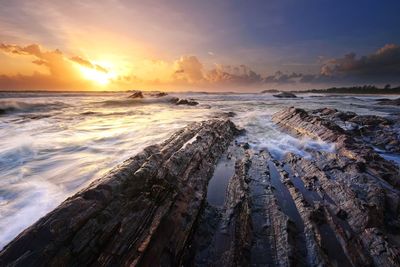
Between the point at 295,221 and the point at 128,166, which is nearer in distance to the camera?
the point at 295,221

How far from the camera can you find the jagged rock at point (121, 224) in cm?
259

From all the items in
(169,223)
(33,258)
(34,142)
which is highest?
(33,258)

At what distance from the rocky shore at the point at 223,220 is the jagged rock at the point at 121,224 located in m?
0.01

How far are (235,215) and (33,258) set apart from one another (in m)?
2.77

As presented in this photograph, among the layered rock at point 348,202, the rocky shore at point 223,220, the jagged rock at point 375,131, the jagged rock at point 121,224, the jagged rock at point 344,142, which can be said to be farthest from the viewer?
the jagged rock at point 375,131

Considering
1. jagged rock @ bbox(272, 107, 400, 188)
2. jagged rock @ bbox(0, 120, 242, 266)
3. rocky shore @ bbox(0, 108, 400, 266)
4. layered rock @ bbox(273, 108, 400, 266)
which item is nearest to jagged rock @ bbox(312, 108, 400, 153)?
jagged rock @ bbox(272, 107, 400, 188)

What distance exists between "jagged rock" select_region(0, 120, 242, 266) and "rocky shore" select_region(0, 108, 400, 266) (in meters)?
0.01

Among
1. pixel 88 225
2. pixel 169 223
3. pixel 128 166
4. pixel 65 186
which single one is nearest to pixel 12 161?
pixel 65 186

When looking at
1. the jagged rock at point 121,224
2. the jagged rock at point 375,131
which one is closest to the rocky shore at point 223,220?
the jagged rock at point 121,224

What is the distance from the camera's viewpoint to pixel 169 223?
3.35 metres

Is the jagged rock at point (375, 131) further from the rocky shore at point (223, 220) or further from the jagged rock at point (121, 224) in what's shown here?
the jagged rock at point (121, 224)

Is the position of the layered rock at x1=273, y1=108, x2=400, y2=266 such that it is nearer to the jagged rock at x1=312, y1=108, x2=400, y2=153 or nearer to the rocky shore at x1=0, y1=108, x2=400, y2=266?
the rocky shore at x1=0, y1=108, x2=400, y2=266

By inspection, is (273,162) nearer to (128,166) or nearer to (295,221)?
(295,221)

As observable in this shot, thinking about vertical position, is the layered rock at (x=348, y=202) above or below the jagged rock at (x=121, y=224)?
below
